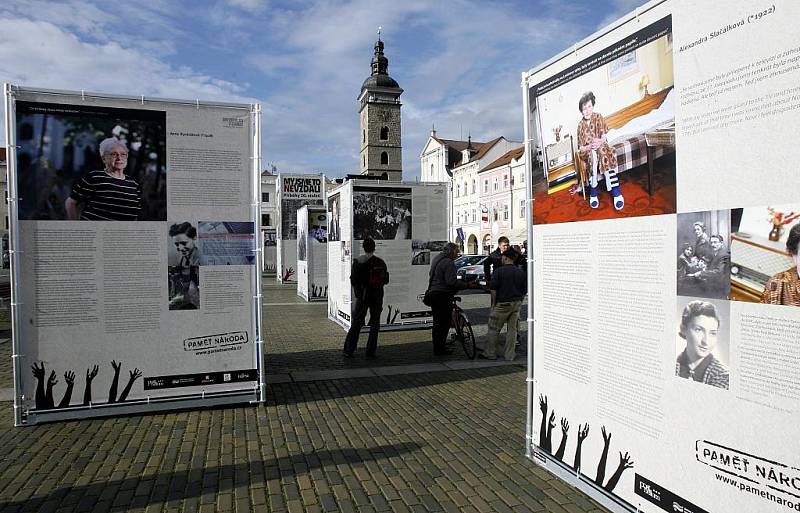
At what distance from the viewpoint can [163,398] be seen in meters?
6.48

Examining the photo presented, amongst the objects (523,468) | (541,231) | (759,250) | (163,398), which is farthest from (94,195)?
(759,250)

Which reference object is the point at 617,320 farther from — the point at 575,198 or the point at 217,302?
the point at 217,302

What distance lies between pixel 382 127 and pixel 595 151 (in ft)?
277

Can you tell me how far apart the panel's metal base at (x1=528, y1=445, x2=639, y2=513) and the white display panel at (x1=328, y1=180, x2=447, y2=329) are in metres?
7.67

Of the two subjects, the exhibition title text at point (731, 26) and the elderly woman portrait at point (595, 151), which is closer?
the exhibition title text at point (731, 26)

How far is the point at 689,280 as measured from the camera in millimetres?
3320

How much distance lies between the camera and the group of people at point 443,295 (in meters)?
9.41

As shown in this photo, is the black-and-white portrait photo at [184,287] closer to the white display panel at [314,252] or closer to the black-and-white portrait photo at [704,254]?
the black-and-white portrait photo at [704,254]

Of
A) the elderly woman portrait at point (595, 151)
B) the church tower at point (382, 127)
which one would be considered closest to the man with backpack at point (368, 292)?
the elderly woman portrait at point (595, 151)

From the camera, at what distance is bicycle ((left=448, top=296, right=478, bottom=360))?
9802 mm

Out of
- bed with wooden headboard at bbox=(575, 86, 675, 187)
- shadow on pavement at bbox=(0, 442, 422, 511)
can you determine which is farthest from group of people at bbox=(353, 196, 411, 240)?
bed with wooden headboard at bbox=(575, 86, 675, 187)

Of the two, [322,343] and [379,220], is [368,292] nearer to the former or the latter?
[322,343]

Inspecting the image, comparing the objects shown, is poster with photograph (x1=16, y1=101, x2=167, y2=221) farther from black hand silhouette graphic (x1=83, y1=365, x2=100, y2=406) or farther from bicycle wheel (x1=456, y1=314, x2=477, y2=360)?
bicycle wheel (x1=456, y1=314, x2=477, y2=360)

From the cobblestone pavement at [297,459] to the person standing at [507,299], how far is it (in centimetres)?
218
